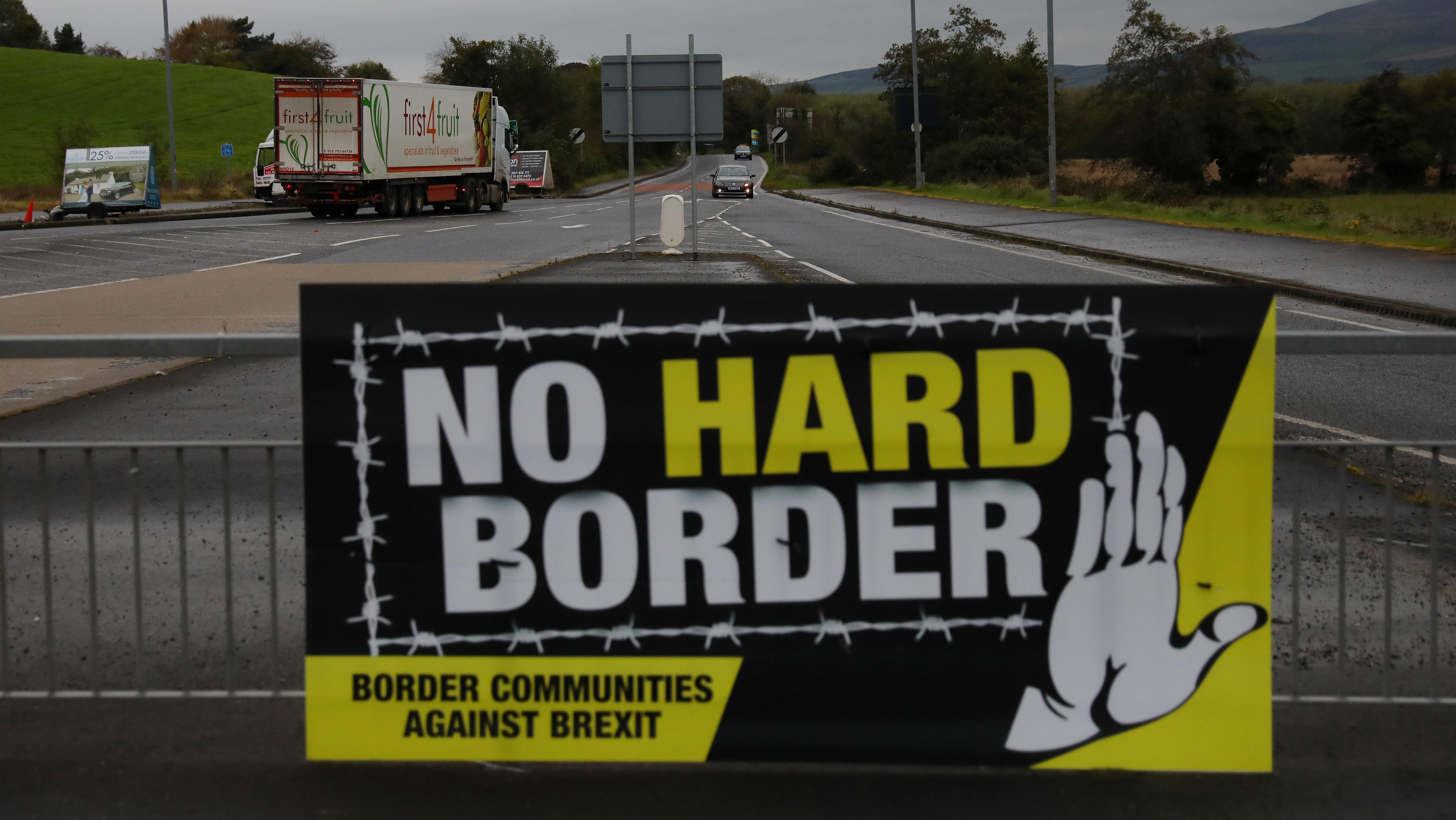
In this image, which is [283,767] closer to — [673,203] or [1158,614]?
[1158,614]

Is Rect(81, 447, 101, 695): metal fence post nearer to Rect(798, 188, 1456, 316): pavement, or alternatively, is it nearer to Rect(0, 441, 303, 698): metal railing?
Rect(0, 441, 303, 698): metal railing

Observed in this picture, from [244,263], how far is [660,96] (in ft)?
24.5

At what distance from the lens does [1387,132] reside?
77.4 m

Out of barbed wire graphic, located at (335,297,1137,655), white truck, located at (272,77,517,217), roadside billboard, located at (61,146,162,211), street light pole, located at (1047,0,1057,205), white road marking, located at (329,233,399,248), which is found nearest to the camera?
barbed wire graphic, located at (335,297,1137,655)

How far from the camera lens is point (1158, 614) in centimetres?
367

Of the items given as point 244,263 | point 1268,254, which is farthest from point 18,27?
point 1268,254

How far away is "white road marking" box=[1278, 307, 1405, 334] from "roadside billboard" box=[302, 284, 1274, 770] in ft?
37.7

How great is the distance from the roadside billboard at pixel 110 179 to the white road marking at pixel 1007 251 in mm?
21799

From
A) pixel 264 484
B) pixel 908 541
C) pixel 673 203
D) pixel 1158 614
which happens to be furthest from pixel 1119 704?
pixel 673 203

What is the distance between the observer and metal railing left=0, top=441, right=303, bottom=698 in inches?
162

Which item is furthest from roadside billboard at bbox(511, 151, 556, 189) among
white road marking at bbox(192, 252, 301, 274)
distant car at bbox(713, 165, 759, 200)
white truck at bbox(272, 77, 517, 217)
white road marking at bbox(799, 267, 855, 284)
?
white road marking at bbox(799, 267, 855, 284)

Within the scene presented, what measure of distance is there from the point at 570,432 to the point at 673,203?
21913 mm

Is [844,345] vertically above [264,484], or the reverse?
[844,345]

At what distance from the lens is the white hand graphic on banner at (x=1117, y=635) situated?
3.64m
